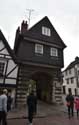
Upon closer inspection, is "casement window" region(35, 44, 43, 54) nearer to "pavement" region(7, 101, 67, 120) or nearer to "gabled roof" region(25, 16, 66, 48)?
"gabled roof" region(25, 16, 66, 48)

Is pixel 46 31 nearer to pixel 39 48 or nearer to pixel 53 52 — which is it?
pixel 39 48

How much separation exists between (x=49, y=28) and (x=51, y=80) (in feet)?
23.1

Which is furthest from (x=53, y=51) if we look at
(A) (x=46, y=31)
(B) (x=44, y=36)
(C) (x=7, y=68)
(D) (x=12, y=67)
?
(C) (x=7, y=68)

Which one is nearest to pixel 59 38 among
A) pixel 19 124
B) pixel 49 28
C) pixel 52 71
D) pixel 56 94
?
pixel 49 28

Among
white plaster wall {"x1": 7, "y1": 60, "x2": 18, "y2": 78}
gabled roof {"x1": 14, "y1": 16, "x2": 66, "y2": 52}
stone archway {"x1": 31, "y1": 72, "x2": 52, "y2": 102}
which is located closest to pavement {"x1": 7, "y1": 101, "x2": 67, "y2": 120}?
white plaster wall {"x1": 7, "y1": 60, "x2": 18, "y2": 78}

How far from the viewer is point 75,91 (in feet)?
125

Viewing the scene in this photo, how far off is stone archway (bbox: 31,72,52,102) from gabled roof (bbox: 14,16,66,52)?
441 cm

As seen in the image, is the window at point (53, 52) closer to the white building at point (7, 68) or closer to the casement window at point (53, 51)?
the casement window at point (53, 51)

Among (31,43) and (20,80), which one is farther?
(31,43)

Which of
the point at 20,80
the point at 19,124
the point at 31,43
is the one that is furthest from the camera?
the point at 31,43

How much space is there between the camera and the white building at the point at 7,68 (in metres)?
15.7

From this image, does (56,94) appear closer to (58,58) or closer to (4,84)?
(58,58)

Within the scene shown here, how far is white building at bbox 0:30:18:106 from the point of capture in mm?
15703

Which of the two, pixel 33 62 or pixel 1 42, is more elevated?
pixel 1 42
